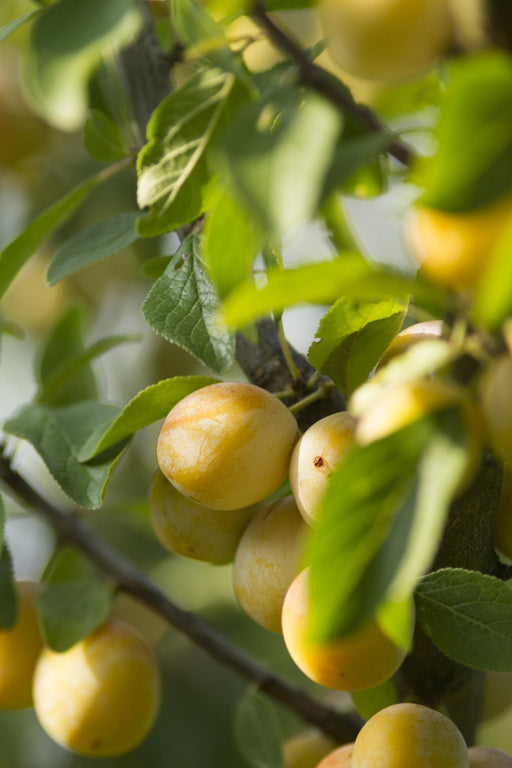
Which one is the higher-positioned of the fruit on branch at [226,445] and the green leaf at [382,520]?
the green leaf at [382,520]

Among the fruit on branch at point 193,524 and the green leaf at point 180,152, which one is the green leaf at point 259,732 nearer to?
the fruit on branch at point 193,524

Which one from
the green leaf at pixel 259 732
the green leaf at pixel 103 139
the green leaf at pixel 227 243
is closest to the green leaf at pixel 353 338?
the green leaf at pixel 227 243

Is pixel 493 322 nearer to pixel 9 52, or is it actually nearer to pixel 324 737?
pixel 324 737

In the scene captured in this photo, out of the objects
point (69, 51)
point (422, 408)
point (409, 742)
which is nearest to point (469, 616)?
point (409, 742)

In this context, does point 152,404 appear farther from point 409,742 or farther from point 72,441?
point 409,742

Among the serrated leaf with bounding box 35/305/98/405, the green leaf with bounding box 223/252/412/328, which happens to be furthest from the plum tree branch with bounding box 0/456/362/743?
the green leaf with bounding box 223/252/412/328

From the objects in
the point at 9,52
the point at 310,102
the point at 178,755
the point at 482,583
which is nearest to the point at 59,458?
the point at 482,583
